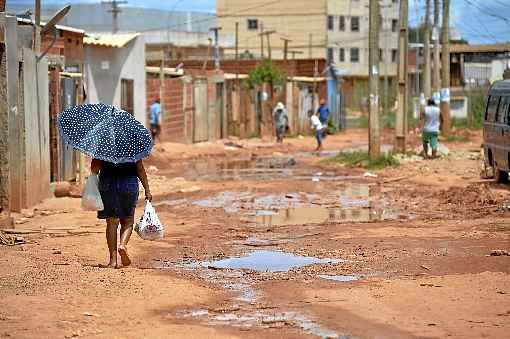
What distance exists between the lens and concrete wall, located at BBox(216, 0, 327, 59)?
85.0m

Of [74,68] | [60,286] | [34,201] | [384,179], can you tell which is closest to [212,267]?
[60,286]

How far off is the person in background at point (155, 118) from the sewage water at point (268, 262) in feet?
73.4

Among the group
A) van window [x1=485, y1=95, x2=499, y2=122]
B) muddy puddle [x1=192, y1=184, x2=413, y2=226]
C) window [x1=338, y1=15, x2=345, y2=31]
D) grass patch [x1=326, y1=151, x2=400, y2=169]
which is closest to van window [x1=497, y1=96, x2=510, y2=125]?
van window [x1=485, y1=95, x2=499, y2=122]

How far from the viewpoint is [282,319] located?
823cm

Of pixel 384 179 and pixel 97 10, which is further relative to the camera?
pixel 97 10

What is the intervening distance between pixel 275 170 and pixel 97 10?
161 feet

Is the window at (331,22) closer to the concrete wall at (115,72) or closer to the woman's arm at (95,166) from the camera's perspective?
the concrete wall at (115,72)

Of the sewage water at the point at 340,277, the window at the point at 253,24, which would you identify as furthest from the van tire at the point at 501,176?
the window at the point at 253,24

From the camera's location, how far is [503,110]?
2119cm

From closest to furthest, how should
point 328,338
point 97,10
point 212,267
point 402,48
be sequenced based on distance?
point 328,338
point 212,267
point 402,48
point 97,10

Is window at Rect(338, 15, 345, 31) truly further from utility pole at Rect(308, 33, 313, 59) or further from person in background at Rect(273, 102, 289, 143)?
person in background at Rect(273, 102, 289, 143)

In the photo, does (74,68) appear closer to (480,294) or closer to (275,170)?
(275,170)

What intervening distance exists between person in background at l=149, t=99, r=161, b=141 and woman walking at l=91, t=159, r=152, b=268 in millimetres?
23360

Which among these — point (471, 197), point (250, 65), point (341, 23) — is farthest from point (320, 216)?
point (341, 23)
